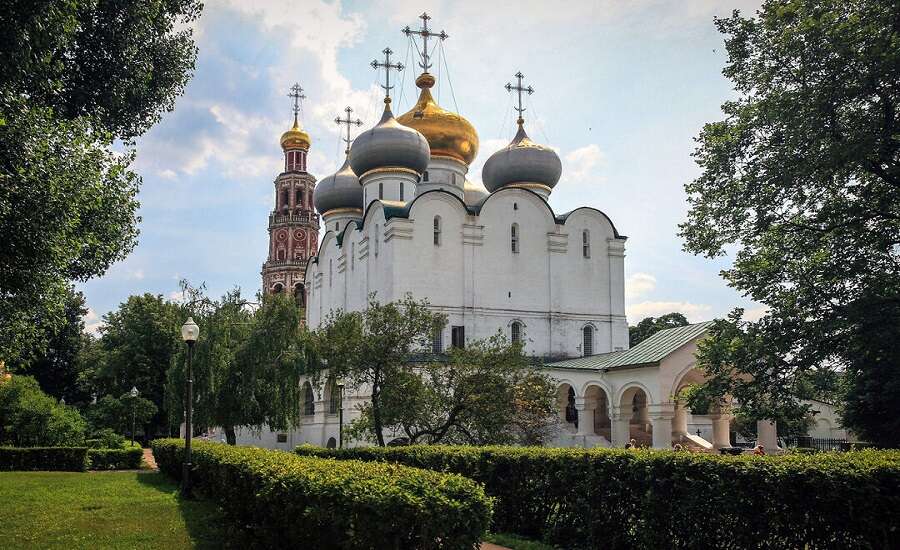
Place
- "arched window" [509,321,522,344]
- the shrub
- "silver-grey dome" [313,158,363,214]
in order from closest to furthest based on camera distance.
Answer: the shrub < "arched window" [509,321,522,344] < "silver-grey dome" [313,158,363,214]

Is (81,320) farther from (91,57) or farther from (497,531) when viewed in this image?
(497,531)

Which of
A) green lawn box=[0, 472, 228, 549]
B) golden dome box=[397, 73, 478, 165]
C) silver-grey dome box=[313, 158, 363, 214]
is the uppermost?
golden dome box=[397, 73, 478, 165]

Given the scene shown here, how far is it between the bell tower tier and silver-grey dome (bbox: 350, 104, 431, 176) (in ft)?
79.0

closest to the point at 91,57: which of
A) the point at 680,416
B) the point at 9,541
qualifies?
the point at 9,541

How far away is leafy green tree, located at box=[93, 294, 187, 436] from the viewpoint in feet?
141

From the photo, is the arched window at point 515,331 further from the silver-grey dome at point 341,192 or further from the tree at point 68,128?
the tree at point 68,128

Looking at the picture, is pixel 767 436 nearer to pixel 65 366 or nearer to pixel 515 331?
pixel 515 331

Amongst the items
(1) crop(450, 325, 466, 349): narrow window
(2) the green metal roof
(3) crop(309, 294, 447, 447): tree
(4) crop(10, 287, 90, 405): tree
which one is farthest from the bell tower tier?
(3) crop(309, 294, 447, 447): tree

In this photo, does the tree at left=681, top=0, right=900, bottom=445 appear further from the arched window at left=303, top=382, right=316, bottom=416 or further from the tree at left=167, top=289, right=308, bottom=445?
the arched window at left=303, top=382, right=316, bottom=416

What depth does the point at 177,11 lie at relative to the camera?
13070 millimetres

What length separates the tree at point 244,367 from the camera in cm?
2505

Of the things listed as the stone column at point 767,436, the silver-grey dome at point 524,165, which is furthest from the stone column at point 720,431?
the silver-grey dome at point 524,165

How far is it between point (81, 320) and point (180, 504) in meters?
45.4

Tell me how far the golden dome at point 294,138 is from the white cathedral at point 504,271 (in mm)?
A: 23538
